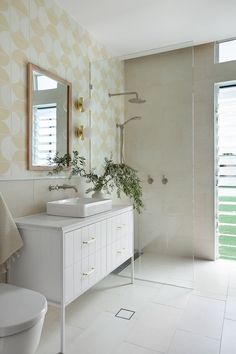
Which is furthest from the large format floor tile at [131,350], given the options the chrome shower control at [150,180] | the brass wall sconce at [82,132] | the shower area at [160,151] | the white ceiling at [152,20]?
the white ceiling at [152,20]

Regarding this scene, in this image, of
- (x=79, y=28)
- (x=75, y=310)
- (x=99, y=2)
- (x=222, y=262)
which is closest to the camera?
(x=75, y=310)

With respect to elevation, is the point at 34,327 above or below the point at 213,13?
below

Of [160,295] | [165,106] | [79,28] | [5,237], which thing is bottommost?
[160,295]

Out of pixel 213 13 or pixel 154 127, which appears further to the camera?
pixel 154 127

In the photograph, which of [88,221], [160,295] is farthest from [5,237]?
[160,295]

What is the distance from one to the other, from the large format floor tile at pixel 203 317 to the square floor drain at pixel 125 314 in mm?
372

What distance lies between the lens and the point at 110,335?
1.78 metres

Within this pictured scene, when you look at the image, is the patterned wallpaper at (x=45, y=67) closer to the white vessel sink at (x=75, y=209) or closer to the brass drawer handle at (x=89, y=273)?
the white vessel sink at (x=75, y=209)

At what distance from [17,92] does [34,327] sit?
148cm

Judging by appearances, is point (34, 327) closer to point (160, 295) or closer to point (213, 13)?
point (160, 295)

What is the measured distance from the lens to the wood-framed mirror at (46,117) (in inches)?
78.9

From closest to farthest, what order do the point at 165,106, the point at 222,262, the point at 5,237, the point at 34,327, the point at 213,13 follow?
the point at 34,327
the point at 5,237
the point at 213,13
the point at 165,106
the point at 222,262

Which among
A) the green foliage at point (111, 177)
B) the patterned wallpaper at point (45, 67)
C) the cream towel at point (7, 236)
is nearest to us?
the cream towel at point (7, 236)

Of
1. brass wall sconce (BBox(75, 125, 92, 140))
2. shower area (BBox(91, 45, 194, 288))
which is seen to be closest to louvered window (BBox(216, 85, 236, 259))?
shower area (BBox(91, 45, 194, 288))
